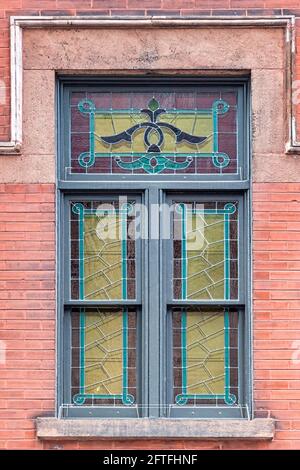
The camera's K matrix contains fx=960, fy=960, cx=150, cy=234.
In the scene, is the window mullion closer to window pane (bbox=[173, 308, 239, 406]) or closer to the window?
the window

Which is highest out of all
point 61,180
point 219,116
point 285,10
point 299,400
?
point 285,10

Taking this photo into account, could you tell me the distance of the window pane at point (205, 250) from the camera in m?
7.83

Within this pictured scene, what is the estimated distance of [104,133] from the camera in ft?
25.9

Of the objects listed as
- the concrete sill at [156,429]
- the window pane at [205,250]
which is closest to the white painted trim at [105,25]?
the window pane at [205,250]

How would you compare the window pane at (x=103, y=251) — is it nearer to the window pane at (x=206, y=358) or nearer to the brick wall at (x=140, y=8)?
the window pane at (x=206, y=358)

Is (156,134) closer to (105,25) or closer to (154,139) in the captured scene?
(154,139)

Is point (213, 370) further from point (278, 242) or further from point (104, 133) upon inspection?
point (104, 133)

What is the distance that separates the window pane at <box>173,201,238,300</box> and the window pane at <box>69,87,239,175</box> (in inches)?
13.0

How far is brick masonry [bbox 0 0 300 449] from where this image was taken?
7.62 metres

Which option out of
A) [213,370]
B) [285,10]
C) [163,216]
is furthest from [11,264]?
[285,10]

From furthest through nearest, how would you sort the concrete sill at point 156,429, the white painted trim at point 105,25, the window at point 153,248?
the window at point 153,248 → the white painted trim at point 105,25 → the concrete sill at point 156,429
